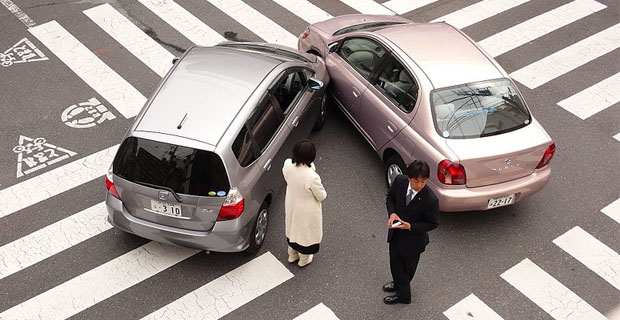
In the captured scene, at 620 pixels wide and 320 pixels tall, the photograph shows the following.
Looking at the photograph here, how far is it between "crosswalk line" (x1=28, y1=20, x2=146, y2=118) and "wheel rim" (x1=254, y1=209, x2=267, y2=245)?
316 centimetres

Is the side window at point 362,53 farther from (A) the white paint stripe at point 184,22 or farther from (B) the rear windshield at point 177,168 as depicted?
(A) the white paint stripe at point 184,22

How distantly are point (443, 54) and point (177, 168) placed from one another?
3.69 metres

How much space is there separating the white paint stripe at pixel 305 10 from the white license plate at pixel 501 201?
5791 millimetres

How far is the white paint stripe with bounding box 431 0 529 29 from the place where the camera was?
12.4m

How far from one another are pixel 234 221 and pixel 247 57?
2.24 metres

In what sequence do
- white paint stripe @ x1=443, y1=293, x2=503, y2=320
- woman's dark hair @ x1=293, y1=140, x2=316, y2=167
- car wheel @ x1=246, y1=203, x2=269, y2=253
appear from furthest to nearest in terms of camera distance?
car wheel @ x1=246, y1=203, x2=269, y2=253 → white paint stripe @ x1=443, y1=293, x2=503, y2=320 → woman's dark hair @ x1=293, y1=140, x2=316, y2=167

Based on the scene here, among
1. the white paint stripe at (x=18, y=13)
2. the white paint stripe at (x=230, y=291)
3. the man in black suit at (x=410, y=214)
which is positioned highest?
the man in black suit at (x=410, y=214)

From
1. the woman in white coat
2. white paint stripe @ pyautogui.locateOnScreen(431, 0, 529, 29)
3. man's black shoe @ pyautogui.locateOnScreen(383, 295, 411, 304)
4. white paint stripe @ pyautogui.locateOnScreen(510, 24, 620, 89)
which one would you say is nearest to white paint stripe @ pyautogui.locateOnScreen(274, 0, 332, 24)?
white paint stripe @ pyautogui.locateOnScreen(431, 0, 529, 29)

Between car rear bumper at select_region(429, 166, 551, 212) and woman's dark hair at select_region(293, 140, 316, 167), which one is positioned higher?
woman's dark hair at select_region(293, 140, 316, 167)

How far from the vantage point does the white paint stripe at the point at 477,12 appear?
12414mm

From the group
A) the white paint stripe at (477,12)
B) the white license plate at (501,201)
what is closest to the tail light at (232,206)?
the white license plate at (501,201)

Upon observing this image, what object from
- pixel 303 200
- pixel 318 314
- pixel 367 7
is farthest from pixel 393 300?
pixel 367 7

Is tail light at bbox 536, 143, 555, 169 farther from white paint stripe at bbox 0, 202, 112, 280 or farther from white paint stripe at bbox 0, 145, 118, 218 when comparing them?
white paint stripe at bbox 0, 145, 118, 218

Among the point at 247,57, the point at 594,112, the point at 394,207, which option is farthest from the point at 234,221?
the point at 594,112
